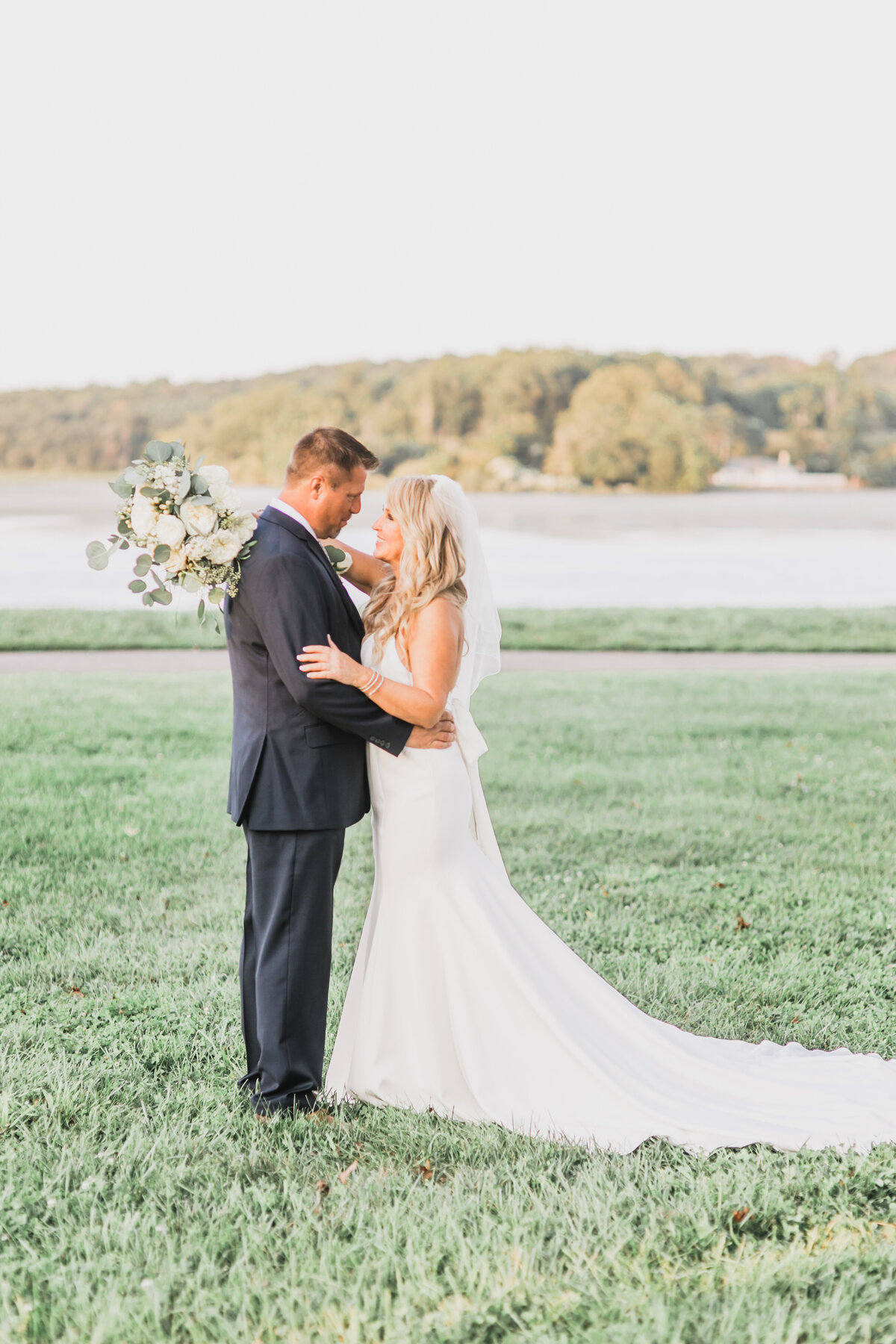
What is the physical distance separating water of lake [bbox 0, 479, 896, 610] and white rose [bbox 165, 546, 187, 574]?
1816cm

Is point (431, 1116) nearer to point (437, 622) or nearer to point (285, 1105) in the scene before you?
point (285, 1105)

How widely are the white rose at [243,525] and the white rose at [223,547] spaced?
0.03m

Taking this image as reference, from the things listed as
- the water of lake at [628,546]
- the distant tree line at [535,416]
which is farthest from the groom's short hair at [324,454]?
the distant tree line at [535,416]

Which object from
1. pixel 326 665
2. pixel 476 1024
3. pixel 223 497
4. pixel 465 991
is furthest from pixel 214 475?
pixel 476 1024

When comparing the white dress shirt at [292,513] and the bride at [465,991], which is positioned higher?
the white dress shirt at [292,513]

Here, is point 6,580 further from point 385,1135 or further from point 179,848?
point 385,1135

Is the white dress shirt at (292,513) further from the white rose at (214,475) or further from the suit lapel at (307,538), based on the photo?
the white rose at (214,475)

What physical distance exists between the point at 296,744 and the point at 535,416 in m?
28.7

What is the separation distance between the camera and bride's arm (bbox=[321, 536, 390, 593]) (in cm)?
417

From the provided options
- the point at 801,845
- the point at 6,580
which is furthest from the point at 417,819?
the point at 6,580

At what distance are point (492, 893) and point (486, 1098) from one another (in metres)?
0.66

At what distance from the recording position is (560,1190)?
327cm

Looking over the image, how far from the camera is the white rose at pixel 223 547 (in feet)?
11.0

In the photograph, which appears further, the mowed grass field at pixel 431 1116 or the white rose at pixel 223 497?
the white rose at pixel 223 497
